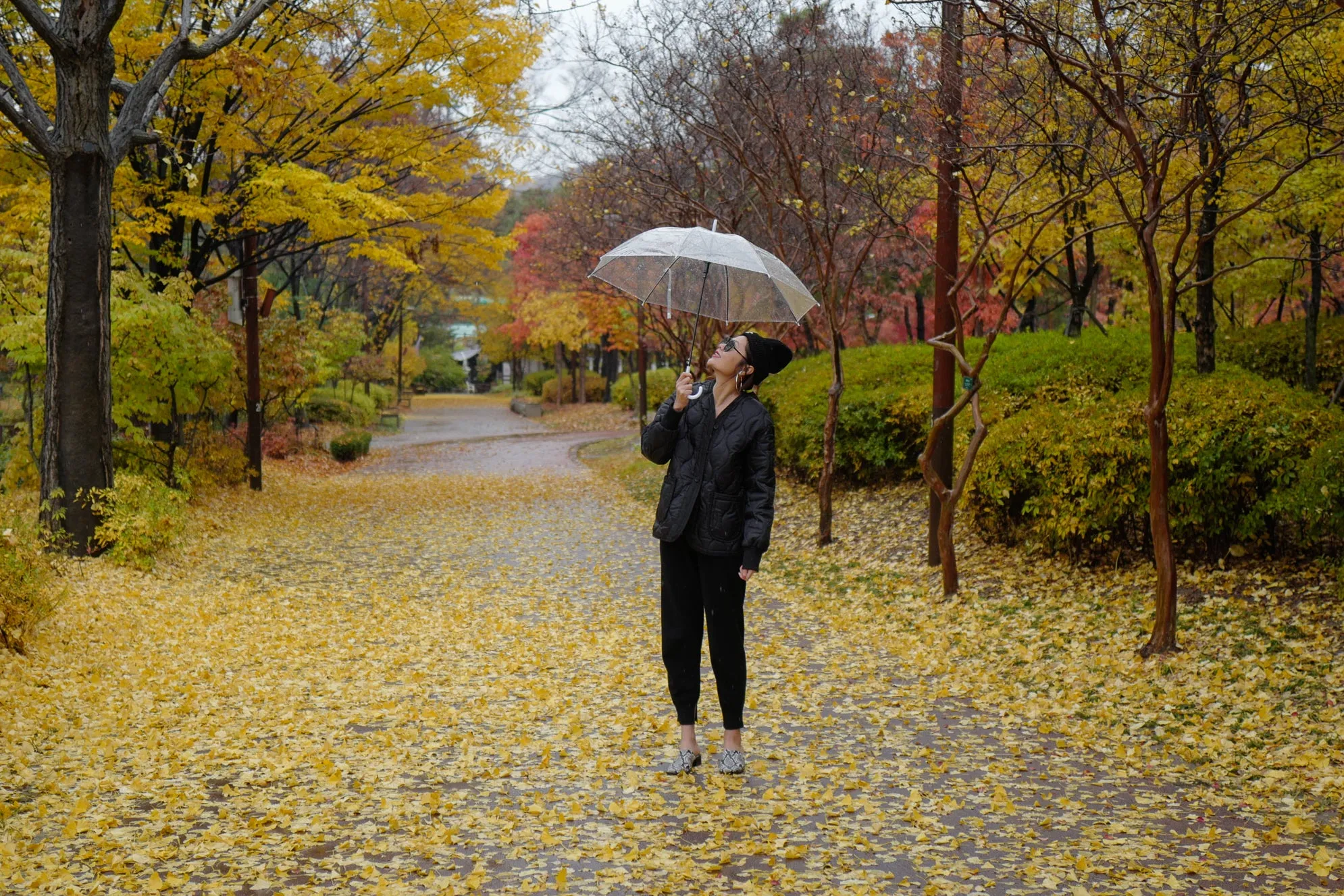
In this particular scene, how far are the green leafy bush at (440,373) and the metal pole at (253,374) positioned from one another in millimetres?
→ 43350

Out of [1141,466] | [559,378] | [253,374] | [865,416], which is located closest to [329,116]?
[253,374]

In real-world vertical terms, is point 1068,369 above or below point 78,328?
below

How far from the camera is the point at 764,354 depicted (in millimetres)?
5004

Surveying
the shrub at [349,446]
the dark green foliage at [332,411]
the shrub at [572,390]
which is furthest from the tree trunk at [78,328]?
the shrub at [572,390]

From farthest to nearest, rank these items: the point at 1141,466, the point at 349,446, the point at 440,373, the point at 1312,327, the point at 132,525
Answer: the point at 440,373 < the point at 349,446 < the point at 1312,327 < the point at 132,525 < the point at 1141,466

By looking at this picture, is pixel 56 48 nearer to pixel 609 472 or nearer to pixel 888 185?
pixel 888 185

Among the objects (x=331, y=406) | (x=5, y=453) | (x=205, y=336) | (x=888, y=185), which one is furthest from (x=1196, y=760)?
(x=331, y=406)

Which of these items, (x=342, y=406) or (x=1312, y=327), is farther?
(x=342, y=406)

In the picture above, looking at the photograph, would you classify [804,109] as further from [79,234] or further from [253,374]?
[253,374]

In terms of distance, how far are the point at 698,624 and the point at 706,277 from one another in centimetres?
196

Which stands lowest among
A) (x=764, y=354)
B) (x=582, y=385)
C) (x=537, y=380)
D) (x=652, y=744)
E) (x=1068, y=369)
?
(x=652, y=744)

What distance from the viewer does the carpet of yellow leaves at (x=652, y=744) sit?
4.10m

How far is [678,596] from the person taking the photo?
512cm

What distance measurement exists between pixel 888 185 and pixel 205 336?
7.90m
